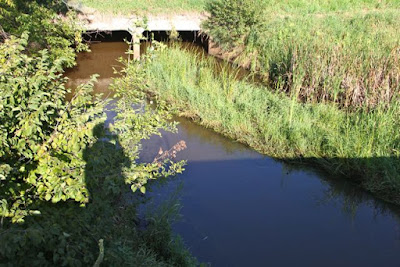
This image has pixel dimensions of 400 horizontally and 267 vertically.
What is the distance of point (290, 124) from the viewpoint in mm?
7312

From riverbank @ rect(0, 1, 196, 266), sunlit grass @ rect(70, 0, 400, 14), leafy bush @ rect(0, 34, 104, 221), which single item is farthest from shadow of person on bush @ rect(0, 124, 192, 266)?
sunlit grass @ rect(70, 0, 400, 14)

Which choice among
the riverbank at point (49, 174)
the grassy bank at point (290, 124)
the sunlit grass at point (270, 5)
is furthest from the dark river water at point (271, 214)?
the sunlit grass at point (270, 5)

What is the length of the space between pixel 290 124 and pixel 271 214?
2.03 metres

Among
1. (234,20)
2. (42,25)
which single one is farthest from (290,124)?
(42,25)

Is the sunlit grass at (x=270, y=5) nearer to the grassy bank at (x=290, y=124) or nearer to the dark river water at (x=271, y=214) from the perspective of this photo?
the grassy bank at (x=290, y=124)

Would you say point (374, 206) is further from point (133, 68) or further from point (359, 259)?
point (133, 68)

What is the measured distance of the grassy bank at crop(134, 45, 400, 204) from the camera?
20.6 ft

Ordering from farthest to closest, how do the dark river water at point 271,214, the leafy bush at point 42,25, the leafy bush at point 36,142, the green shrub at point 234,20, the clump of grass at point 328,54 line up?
the green shrub at point 234,20
the leafy bush at point 42,25
the clump of grass at point 328,54
the dark river water at point 271,214
the leafy bush at point 36,142

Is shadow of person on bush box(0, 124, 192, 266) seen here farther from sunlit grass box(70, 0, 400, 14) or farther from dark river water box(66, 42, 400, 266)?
sunlit grass box(70, 0, 400, 14)

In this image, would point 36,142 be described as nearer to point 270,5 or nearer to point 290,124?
point 290,124

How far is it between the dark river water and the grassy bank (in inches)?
10.5

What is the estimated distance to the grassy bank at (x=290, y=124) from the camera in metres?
6.29

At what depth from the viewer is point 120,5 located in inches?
505

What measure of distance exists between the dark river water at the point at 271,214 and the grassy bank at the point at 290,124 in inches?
10.5
